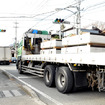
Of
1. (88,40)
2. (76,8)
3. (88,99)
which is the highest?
A: (76,8)

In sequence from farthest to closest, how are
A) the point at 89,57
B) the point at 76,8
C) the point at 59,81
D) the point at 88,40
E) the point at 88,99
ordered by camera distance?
the point at 76,8 → the point at 59,81 → the point at 88,40 → the point at 88,99 → the point at 89,57

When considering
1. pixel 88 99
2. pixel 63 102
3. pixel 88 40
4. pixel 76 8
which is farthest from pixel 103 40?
pixel 76 8

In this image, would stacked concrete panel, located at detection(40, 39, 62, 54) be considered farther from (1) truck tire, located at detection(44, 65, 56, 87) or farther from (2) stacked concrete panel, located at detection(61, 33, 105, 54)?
(2) stacked concrete panel, located at detection(61, 33, 105, 54)

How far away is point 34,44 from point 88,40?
6.29 m

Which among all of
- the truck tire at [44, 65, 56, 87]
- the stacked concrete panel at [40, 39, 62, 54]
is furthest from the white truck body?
the truck tire at [44, 65, 56, 87]

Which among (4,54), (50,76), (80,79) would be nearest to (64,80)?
(80,79)

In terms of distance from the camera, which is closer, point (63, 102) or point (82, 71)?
point (63, 102)

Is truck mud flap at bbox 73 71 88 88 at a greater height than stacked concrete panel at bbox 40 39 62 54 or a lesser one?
lesser

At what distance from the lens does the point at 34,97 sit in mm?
5672

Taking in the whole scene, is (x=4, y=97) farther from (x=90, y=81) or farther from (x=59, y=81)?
(x=90, y=81)

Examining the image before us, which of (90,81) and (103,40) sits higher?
(103,40)

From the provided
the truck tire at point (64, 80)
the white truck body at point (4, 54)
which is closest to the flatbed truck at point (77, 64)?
the truck tire at point (64, 80)

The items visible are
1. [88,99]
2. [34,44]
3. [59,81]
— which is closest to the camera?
[88,99]

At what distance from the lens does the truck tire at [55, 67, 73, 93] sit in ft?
19.4
